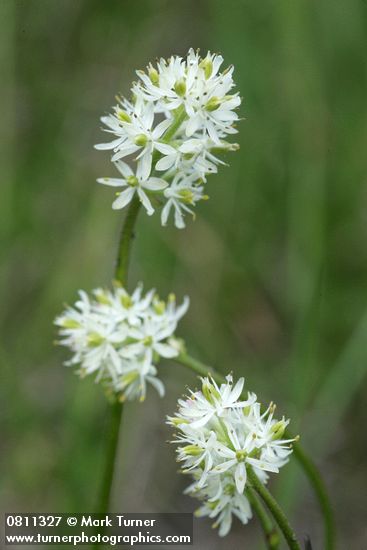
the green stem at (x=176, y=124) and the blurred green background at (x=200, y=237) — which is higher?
the blurred green background at (x=200, y=237)

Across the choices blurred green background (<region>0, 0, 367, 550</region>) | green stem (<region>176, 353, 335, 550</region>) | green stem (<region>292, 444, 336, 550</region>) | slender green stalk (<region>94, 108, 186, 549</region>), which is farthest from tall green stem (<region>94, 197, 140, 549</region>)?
blurred green background (<region>0, 0, 367, 550</region>)

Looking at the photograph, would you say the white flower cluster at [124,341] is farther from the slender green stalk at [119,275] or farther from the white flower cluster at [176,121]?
the white flower cluster at [176,121]

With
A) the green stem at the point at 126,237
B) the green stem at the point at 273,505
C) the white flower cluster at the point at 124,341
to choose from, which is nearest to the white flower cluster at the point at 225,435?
the green stem at the point at 273,505

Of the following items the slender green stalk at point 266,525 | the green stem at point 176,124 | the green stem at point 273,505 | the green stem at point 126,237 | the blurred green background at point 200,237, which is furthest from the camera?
the blurred green background at point 200,237

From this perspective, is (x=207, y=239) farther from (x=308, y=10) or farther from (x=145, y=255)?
(x=308, y=10)

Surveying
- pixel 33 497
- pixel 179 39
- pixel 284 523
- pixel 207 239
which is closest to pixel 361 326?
pixel 207 239

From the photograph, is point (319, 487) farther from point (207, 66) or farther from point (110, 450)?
point (207, 66)
